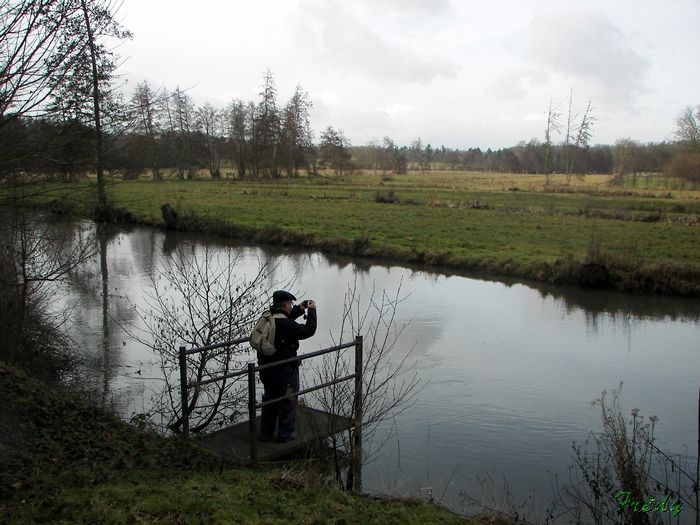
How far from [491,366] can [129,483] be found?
8134mm

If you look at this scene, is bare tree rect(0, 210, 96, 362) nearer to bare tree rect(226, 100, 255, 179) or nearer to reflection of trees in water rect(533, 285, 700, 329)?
reflection of trees in water rect(533, 285, 700, 329)

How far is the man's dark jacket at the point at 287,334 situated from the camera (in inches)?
265

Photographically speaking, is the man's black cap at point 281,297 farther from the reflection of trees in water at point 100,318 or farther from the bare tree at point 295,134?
the bare tree at point 295,134

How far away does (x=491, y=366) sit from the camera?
11953 mm

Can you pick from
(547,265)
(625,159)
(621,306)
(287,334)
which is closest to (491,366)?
(287,334)

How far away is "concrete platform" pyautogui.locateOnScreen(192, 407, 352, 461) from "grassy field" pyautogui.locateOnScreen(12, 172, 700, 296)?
5.89 metres

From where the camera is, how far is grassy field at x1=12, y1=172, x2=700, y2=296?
19703mm

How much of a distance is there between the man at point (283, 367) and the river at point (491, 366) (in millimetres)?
1105

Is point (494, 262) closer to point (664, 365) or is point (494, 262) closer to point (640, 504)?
point (664, 365)

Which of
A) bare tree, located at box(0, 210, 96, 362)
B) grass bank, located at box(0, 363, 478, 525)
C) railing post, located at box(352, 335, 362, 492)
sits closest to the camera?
grass bank, located at box(0, 363, 478, 525)

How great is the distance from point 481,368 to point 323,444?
19.9 ft

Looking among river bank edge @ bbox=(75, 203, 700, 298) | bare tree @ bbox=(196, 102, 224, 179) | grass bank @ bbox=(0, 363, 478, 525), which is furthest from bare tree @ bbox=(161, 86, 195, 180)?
grass bank @ bbox=(0, 363, 478, 525)

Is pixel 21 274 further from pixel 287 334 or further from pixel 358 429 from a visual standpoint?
pixel 358 429

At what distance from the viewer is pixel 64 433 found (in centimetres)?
603
